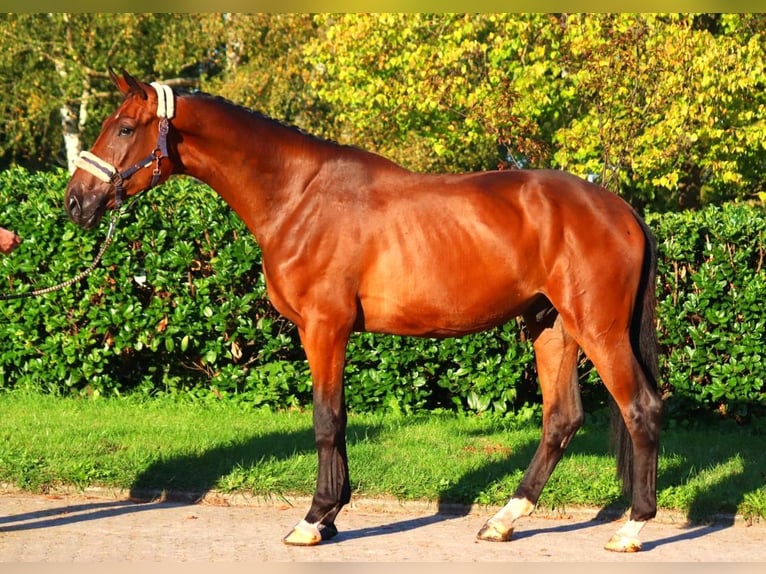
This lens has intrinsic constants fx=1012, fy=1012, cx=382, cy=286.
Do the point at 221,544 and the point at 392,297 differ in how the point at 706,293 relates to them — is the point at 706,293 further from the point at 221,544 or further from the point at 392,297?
the point at 221,544

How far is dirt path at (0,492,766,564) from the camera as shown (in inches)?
215

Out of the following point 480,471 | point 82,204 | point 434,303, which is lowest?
point 480,471

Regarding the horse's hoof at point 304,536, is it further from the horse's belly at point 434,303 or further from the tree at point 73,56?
the tree at point 73,56

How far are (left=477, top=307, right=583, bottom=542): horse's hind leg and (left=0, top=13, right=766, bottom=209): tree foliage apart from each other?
15.3ft

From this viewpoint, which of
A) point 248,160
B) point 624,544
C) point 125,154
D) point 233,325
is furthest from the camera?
point 233,325

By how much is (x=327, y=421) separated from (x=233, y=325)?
12.6 ft

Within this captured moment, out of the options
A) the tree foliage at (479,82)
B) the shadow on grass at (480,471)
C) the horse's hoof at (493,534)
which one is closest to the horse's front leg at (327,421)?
the horse's hoof at (493,534)

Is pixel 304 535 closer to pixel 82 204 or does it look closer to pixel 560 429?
pixel 560 429

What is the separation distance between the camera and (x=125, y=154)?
18.8ft

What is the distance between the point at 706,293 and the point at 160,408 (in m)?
4.96

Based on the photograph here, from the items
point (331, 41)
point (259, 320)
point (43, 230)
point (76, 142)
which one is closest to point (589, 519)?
point (259, 320)

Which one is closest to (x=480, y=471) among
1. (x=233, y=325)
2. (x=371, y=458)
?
(x=371, y=458)

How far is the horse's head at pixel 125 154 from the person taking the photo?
572 cm

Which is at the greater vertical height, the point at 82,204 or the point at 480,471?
the point at 82,204
